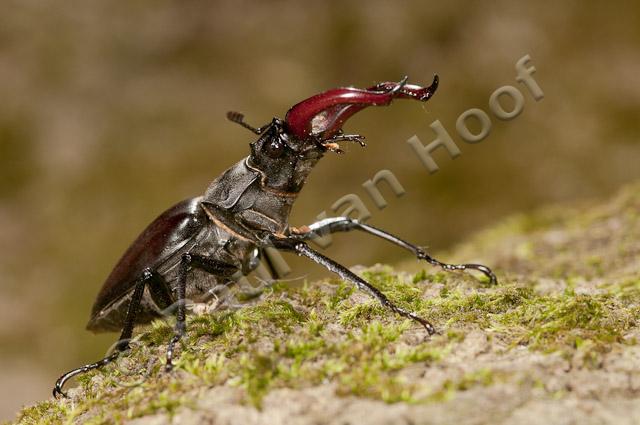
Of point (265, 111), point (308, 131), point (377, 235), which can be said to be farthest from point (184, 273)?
point (265, 111)

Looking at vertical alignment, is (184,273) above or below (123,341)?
above

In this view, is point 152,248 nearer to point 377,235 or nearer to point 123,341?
point 123,341

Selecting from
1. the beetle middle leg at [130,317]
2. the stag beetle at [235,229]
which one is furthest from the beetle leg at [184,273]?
the beetle middle leg at [130,317]

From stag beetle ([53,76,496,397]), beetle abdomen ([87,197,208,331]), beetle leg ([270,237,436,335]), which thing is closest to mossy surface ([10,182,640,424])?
beetle leg ([270,237,436,335])

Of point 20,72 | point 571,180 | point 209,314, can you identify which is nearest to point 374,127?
point 571,180

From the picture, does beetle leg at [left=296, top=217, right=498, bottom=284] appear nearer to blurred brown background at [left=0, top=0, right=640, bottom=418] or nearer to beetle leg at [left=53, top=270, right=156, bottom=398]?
beetle leg at [left=53, top=270, right=156, bottom=398]

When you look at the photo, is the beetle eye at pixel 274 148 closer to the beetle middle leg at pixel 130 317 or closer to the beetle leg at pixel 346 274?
the beetle leg at pixel 346 274
